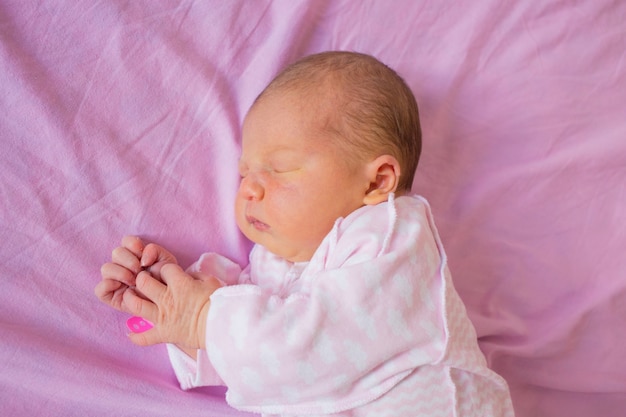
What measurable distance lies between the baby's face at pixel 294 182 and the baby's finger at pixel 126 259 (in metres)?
0.24

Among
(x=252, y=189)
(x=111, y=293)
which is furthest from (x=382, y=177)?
(x=111, y=293)

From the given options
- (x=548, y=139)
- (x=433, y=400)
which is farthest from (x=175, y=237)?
(x=548, y=139)

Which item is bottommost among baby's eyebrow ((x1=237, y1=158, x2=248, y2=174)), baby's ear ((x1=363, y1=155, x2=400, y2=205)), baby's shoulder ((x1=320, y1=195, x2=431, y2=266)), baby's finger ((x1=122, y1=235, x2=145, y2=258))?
baby's finger ((x1=122, y1=235, x2=145, y2=258))

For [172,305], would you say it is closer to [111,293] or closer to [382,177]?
[111,293]

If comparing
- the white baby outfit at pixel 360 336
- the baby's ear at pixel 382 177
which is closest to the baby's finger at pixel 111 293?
the white baby outfit at pixel 360 336

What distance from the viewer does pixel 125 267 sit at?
4.29ft

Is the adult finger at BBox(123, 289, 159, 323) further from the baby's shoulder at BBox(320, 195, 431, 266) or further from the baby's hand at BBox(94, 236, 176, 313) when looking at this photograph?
the baby's shoulder at BBox(320, 195, 431, 266)

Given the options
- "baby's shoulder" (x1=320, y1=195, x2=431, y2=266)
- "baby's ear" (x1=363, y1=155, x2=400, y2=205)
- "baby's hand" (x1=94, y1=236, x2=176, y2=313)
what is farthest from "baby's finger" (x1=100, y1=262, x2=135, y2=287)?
"baby's ear" (x1=363, y1=155, x2=400, y2=205)

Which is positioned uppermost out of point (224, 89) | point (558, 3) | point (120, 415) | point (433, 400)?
point (558, 3)

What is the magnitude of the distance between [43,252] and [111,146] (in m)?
0.26

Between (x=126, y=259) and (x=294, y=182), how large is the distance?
383 mm

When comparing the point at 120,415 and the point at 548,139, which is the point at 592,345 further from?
the point at 120,415

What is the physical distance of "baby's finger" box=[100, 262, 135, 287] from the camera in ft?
4.23

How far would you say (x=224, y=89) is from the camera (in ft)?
4.83
